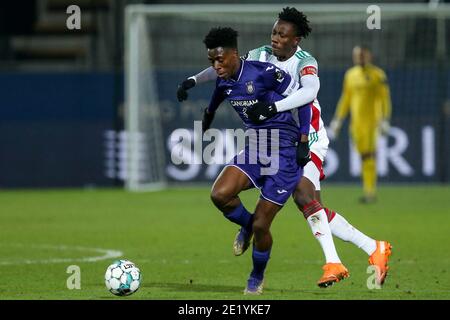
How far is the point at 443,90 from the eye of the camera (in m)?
21.5

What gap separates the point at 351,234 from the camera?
9.16m

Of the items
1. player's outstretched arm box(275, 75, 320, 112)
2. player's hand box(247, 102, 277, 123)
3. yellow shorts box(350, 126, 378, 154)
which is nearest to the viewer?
player's hand box(247, 102, 277, 123)

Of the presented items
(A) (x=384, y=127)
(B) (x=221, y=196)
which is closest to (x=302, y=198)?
(B) (x=221, y=196)

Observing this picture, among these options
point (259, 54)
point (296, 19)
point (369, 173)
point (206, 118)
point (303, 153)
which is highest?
point (296, 19)

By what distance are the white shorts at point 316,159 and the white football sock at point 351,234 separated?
0.34m

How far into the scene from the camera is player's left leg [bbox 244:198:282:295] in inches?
334

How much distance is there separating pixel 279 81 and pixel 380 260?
5.31ft

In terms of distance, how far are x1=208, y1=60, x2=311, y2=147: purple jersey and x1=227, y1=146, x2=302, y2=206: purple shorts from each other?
0.11 metres

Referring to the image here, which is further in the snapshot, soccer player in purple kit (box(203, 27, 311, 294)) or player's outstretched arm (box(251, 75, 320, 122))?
soccer player in purple kit (box(203, 27, 311, 294))

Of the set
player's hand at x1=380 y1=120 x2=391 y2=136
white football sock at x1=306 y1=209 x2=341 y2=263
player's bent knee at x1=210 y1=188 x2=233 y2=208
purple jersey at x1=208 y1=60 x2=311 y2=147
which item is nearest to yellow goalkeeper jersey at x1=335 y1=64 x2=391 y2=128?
player's hand at x1=380 y1=120 x2=391 y2=136

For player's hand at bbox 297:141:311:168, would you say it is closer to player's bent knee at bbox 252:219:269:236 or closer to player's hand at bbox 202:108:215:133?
player's bent knee at bbox 252:219:269:236

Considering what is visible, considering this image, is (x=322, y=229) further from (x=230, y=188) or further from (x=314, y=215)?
(x=230, y=188)

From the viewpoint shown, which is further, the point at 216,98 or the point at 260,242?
the point at 216,98

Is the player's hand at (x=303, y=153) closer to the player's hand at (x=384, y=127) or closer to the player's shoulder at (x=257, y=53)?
the player's shoulder at (x=257, y=53)
